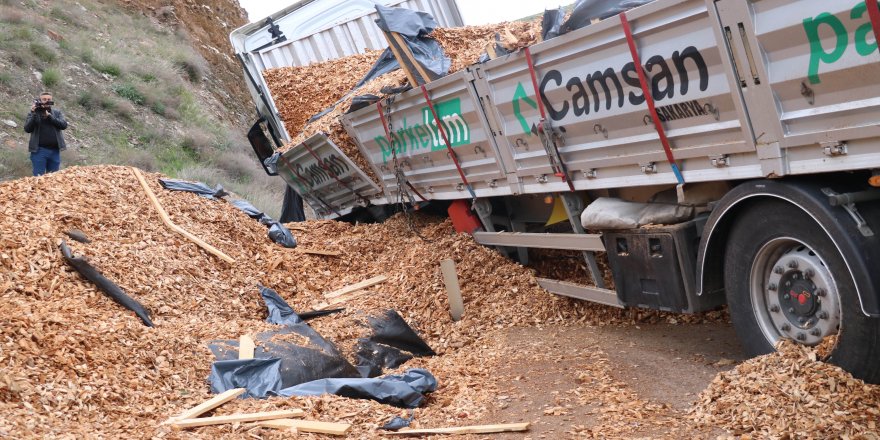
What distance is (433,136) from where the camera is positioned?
838cm

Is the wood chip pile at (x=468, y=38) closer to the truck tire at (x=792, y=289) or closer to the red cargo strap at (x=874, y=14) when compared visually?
the truck tire at (x=792, y=289)

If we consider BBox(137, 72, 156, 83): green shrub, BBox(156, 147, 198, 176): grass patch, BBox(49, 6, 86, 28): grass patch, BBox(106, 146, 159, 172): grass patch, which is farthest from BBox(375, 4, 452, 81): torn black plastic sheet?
BBox(49, 6, 86, 28): grass patch

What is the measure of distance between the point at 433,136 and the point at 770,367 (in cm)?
442

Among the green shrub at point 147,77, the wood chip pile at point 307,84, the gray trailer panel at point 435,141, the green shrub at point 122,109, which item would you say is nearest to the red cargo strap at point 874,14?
the gray trailer panel at point 435,141

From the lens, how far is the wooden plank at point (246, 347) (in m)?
6.41

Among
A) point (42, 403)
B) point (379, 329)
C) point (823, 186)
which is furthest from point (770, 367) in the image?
point (42, 403)

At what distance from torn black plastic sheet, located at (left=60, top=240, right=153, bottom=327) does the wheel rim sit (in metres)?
4.85

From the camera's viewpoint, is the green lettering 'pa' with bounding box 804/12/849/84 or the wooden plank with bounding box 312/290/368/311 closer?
the green lettering 'pa' with bounding box 804/12/849/84

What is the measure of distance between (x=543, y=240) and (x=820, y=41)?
12.1 ft

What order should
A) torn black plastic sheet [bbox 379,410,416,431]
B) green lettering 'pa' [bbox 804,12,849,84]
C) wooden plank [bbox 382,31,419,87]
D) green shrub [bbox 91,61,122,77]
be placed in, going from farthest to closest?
green shrub [bbox 91,61,122,77], wooden plank [bbox 382,31,419,87], torn black plastic sheet [bbox 379,410,416,431], green lettering 'pa' [bbox 804,12,849,84]

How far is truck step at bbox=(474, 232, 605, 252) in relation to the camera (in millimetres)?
6723

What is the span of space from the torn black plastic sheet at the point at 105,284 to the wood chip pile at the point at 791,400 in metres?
4.72

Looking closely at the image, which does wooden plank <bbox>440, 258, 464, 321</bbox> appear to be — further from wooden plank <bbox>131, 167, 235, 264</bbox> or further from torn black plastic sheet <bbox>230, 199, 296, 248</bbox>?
torn black plastic sheet <bbox>230, 199, 296, 248</bbox>

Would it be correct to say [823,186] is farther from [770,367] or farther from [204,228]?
[204,228]
